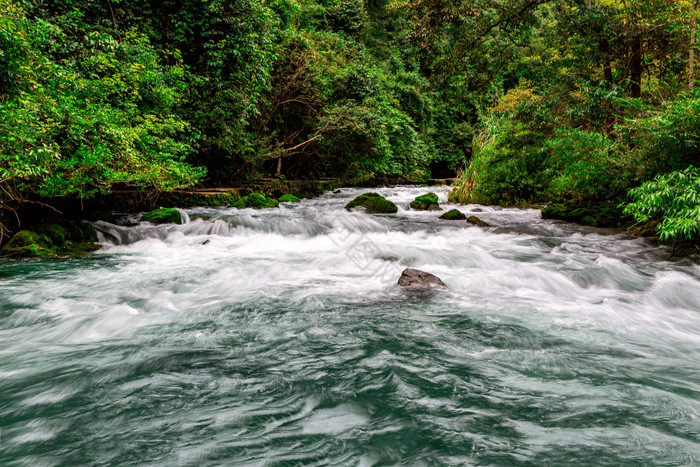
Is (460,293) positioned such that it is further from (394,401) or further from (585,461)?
(585,461)

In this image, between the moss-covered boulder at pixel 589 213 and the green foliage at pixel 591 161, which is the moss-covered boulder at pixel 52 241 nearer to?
the green foliage at pixel 591 161

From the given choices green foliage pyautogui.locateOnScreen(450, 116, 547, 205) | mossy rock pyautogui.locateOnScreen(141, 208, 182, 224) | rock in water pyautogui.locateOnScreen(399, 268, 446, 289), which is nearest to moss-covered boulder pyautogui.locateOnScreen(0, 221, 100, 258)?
mossy rock pyautogui.locateOnScreen(141, 208, 182, 224)

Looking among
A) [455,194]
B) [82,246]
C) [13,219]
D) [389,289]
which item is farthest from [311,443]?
[455,194]

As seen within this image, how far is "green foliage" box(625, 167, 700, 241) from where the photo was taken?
4691 mm

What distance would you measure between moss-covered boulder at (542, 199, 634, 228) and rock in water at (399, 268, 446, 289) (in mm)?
5925

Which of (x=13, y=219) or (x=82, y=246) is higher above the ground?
(x=13, y=219)

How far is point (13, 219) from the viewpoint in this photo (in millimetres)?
7344

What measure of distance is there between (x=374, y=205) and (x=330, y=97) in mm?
7183

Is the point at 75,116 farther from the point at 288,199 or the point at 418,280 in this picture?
the point at 288,199

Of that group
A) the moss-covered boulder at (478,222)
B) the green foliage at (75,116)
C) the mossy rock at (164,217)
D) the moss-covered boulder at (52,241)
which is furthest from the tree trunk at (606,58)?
the moss-covered boulder at (52,241)

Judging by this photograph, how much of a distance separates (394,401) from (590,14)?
10452mm

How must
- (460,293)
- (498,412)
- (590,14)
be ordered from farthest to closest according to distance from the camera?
(590,14), (460,293), (498,412)

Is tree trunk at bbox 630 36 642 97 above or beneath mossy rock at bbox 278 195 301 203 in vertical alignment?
above

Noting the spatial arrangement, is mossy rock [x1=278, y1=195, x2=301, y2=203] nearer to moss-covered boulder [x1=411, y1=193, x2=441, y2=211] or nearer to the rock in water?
moss-covered boulder [x1=411, y1=193, x2=441, y2=211]
